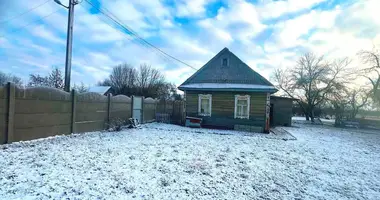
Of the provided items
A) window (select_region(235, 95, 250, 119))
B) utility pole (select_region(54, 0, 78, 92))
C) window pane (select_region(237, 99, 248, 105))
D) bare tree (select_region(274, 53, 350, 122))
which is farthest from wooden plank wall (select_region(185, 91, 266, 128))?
bare tree (select_region(274, 53, 350, 122))

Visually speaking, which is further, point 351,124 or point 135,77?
point 135,77

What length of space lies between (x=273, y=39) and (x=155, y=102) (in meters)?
9.68

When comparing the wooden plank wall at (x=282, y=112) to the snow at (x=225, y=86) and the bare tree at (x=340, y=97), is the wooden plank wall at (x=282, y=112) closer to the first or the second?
the snow at (x=225, y=86)

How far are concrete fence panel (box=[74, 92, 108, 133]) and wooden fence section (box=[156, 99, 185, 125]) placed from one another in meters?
5.43

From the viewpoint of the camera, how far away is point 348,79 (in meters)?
21.0

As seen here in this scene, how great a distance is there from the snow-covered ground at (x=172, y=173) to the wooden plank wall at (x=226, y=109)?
535cm

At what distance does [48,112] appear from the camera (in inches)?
252

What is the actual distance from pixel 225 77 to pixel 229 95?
162 cm

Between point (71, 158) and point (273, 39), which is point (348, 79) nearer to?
point (273, 39)

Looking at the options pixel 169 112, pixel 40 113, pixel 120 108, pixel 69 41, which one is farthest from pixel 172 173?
pixel 169 112

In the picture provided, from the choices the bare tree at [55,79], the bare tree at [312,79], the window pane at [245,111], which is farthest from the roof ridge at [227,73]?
the bare tree at [55,79]

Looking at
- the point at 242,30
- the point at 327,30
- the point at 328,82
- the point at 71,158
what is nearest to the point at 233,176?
the point at 71,158

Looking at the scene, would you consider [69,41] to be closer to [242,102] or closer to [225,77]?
[225,77]

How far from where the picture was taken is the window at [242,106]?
1164 centimetres
